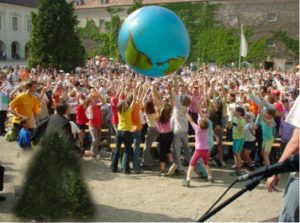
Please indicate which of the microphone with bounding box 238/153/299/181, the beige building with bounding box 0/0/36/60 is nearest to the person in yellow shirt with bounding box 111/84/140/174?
the microphone with bounding box 238/153/299/181

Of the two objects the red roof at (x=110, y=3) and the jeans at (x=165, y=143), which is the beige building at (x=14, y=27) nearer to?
the red roof at (x=110, y=3)

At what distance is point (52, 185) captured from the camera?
214 inches

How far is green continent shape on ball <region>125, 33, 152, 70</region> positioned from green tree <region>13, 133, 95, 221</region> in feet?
5.84

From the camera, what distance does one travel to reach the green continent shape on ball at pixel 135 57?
21.1 ft

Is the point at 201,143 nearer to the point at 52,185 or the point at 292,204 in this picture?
the point at 52,185

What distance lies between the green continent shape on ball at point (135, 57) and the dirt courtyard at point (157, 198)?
1751mm

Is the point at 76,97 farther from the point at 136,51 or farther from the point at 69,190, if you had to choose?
the point at 69,190

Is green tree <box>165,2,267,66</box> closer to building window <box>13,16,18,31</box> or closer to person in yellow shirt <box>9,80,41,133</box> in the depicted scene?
building window <box>13,16,18,31</box>

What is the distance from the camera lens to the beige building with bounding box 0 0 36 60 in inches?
2240

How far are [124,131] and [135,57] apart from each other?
8.80ft

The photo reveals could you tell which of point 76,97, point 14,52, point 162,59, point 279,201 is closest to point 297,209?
point 162,59

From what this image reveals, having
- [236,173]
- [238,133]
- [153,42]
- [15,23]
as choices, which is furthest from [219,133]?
[15,23]

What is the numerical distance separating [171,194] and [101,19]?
164 feet

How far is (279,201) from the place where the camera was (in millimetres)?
7297
